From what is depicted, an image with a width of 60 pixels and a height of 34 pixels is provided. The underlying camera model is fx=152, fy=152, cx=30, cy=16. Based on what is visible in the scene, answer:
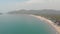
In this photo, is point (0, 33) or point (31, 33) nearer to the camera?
point (31, 33)

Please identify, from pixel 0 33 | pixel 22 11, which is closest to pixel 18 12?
pixel 22 11

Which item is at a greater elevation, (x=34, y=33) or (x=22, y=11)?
(x=22, y=11)

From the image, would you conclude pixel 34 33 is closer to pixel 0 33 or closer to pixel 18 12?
pixel 0 33

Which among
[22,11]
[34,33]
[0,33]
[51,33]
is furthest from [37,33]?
[22,11]

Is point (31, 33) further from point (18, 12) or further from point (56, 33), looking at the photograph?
point (18, 12)

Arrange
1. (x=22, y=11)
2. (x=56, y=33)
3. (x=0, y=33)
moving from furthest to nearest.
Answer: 1. (x=22, y=11)
2. (x=0, y=33)
3. (x=56, y=33)

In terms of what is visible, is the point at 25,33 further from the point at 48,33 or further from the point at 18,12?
the point at 18,12

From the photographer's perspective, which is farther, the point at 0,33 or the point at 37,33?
the point at 0,33

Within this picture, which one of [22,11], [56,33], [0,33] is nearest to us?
[56,33]

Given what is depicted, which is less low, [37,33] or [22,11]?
[22,11]
